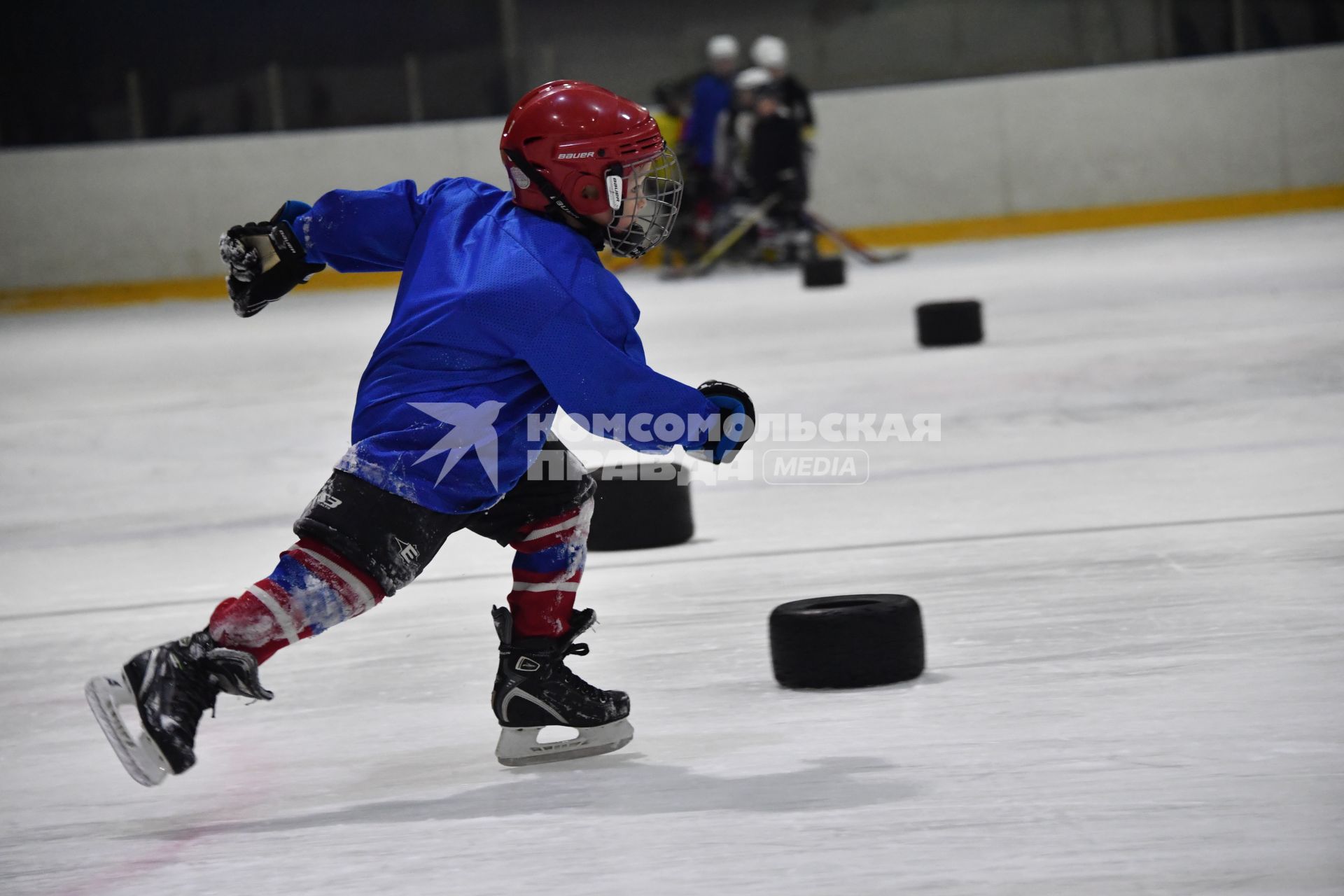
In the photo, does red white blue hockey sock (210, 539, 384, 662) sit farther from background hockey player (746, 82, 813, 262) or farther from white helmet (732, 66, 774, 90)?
white helmet (732, 66, 774, 90)

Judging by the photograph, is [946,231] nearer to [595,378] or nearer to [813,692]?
[813,692]

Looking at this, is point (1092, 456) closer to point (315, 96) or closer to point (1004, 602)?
point (1004, 602)

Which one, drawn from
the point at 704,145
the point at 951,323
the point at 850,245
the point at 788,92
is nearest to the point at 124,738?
the point at 951,323

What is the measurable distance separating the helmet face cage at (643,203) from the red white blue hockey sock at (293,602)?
0.56 m

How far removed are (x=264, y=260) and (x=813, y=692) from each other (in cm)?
105

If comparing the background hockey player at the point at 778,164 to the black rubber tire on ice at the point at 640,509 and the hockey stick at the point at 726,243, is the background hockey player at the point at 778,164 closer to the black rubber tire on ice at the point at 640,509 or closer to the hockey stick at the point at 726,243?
the hockey stick at the point at 726,243

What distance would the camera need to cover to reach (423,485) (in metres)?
2.20

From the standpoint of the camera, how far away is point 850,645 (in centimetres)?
251

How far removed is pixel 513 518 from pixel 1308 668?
1.15m

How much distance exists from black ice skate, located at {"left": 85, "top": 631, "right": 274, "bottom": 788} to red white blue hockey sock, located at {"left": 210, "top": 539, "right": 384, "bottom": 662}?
0.09 feet

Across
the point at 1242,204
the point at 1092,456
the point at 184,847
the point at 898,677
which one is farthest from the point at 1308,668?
the point at 1242,204

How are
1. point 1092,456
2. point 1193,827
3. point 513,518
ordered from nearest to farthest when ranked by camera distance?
point 1193,827
point 513,518
point 1092,456

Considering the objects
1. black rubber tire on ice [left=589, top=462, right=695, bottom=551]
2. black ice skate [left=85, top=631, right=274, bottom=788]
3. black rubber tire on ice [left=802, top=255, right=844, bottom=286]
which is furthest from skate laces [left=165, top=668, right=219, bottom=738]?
black rubber tire on ice [left=802, top=255, right=844, bottom=286]

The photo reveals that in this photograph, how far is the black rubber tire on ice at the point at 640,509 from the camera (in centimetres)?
366
